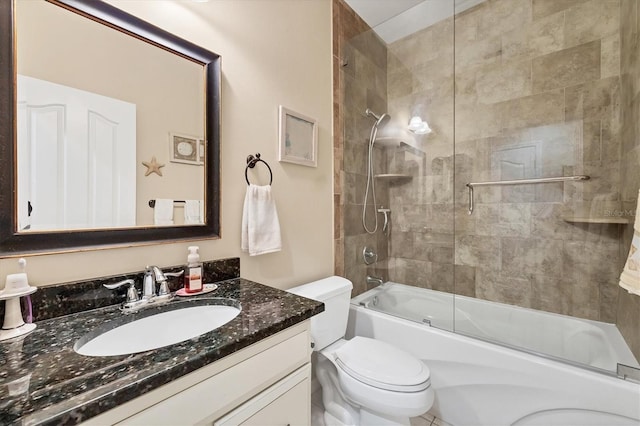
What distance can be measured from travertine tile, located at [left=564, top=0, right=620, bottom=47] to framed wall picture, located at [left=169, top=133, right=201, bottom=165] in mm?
2382

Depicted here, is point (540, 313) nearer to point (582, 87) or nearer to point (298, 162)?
point (582, 87)

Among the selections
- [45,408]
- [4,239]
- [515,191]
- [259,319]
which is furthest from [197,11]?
[515,191]

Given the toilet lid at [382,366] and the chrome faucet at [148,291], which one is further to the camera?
the toilet lid at [382,366]

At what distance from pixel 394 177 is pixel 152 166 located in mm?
1863

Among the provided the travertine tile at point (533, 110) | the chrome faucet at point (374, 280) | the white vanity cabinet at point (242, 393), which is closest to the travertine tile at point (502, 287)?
the chrome faucet at point (374, 280)

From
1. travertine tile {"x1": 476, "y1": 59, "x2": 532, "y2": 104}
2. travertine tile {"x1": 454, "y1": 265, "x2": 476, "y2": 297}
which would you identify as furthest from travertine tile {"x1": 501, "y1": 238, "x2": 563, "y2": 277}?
travertine tile {"x1": 476, "y1": 59, "x2": 532, "y2": 104}

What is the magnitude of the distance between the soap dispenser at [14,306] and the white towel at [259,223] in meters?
0.73

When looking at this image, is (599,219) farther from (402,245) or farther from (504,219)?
(402,245)

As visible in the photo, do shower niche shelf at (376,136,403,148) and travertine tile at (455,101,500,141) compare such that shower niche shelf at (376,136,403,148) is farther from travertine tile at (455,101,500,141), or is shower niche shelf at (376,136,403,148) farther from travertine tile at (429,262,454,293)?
travertine tile at (429,262,454,293)

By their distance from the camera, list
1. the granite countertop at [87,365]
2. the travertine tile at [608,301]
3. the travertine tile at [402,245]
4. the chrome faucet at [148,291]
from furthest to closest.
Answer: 1. the travertine tile at [402,245]
2. the travertine tile at [608,301]
3. the chrome faucet at [148,291]
4. the granite countertop at [87,365]

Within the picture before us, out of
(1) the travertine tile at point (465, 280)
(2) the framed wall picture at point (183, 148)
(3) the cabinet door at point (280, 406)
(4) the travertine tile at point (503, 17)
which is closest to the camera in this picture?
(3) the cabinet door at point (280, 406)

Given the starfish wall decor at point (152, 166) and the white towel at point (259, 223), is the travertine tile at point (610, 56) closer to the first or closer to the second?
the white towel at point (259, 223)

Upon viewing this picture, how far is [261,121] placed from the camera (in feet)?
4.72

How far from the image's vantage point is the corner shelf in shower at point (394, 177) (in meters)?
2.34
